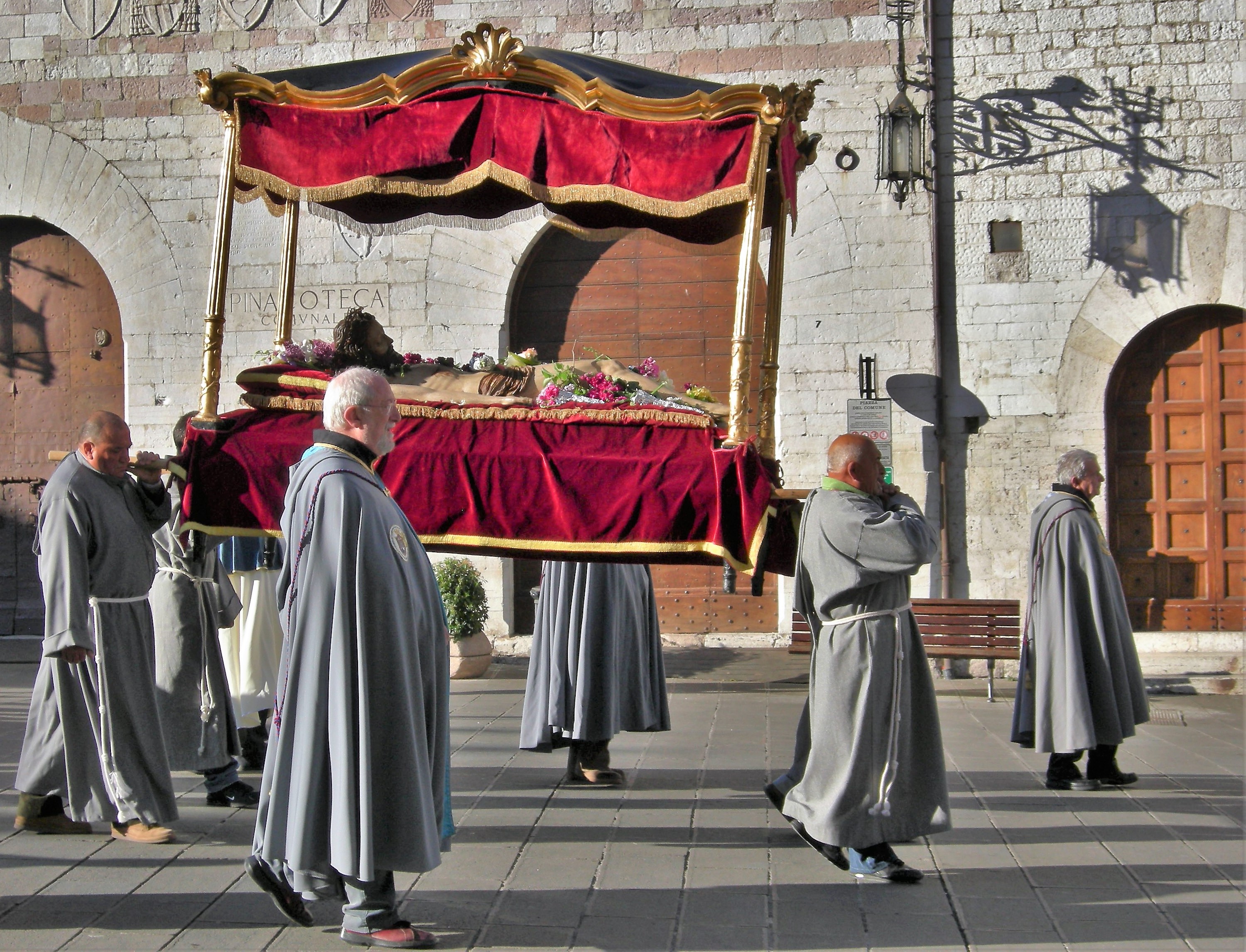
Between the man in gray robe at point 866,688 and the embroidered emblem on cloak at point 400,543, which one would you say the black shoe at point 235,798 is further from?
the man in gray robe at point 866,688

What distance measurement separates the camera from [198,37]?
11680mm

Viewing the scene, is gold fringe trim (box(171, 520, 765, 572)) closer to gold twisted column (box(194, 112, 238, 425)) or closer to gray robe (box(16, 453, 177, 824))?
gray robe (box(16, 453, 177, 824))

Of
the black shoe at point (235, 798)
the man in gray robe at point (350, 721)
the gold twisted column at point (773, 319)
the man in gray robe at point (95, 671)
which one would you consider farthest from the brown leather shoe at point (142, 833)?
the gold twisted column at point (773, 319)

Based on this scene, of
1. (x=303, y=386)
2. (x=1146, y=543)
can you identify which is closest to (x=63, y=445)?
(x=303, y=386)

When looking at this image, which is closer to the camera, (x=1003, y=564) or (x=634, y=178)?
(x=634, y=178)

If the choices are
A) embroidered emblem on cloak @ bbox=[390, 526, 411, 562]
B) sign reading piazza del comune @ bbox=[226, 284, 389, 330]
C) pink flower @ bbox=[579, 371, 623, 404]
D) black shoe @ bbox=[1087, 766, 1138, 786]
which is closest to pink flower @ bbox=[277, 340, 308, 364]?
pink flower @ bbox=[579, 371, 623, 404]

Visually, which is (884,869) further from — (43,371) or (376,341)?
(43,371)

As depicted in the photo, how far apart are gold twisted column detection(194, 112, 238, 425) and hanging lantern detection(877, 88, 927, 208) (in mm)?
6009

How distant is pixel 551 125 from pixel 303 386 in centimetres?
174

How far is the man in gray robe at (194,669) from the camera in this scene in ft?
20.0

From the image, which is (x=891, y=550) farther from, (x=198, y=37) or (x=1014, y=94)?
(x=198, y=37)

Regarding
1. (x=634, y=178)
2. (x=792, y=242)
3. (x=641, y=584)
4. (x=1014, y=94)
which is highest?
(x=1014, y=94)

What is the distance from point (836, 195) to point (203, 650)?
22.9 feet

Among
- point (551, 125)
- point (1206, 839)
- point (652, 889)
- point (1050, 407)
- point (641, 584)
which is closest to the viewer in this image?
point (652, 889)
